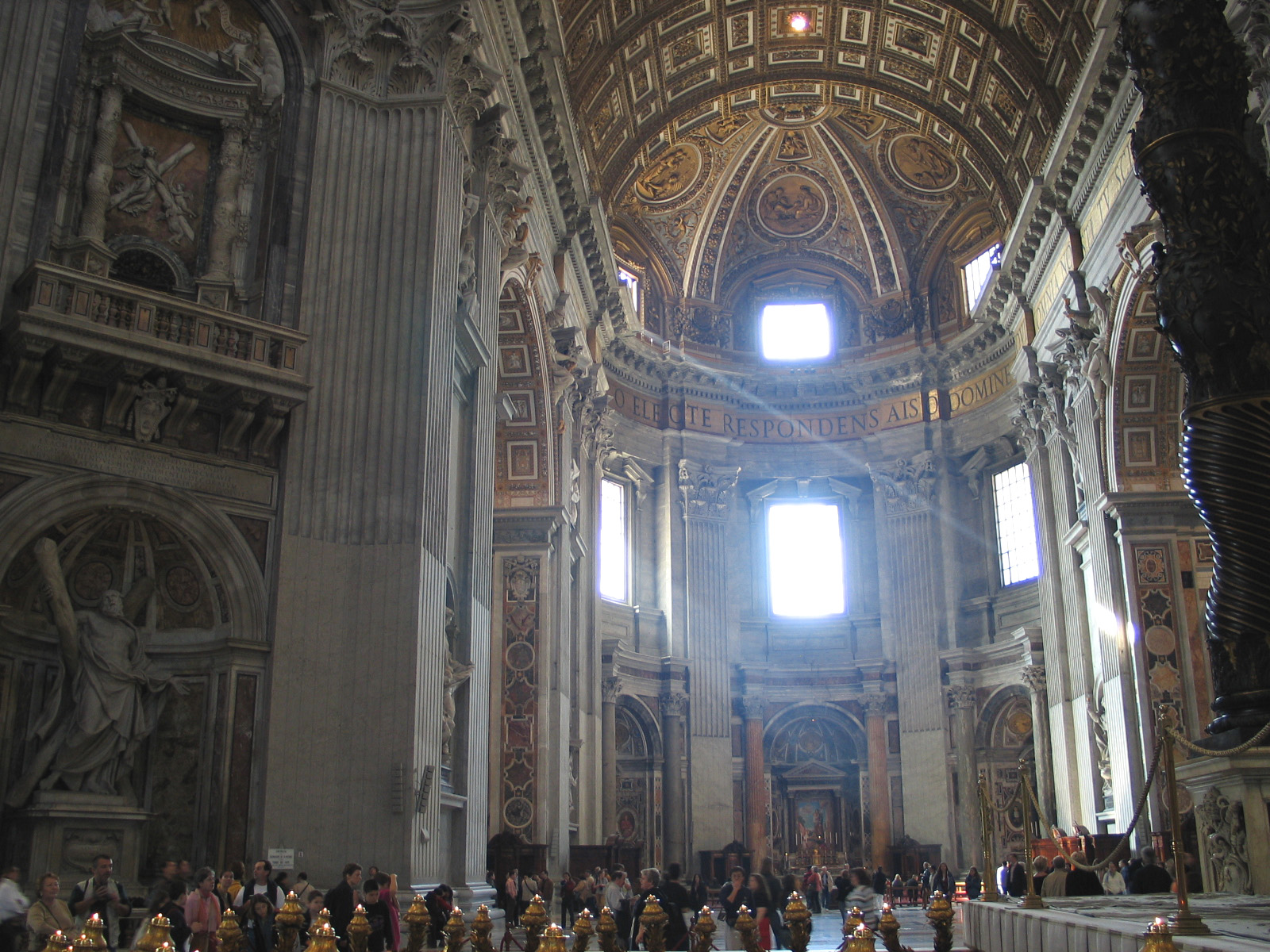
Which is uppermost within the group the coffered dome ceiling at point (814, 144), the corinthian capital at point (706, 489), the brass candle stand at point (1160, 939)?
the coffered dome ceiling at point (814, 144)

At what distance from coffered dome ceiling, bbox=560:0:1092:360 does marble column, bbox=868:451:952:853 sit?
3.60 meters

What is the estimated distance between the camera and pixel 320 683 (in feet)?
35.1

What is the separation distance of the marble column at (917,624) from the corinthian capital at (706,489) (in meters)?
3.32

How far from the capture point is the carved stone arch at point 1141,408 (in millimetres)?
18703

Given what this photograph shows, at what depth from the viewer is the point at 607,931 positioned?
6.04 metres

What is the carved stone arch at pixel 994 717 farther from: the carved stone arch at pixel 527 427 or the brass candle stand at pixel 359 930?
the brass candle stand at pixel 359 930

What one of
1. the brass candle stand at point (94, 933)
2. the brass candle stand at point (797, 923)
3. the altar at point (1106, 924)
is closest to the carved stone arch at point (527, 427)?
the altar at point (1106, 924)

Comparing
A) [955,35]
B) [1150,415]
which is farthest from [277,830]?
[955,35]

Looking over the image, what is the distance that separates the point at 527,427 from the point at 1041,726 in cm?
1130

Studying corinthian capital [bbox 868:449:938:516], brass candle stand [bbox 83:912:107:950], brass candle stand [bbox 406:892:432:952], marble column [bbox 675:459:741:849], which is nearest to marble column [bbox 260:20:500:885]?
brass candle stand [bbox 406:892:432:952]

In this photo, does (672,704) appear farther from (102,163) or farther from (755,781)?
(102,163)

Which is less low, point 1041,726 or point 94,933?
point 1041,726

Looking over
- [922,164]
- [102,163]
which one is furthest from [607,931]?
[922,164]

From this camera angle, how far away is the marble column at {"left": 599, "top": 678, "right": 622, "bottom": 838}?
24000 mm
